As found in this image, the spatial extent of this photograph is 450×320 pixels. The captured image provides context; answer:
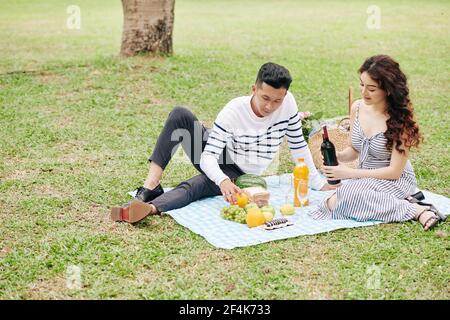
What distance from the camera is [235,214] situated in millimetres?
5500

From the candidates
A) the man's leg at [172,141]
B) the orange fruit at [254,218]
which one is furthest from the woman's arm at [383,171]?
the man's leg at [172,141]

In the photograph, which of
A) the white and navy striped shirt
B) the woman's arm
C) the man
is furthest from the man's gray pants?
the woman's arm

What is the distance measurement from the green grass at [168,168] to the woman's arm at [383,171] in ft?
1.38

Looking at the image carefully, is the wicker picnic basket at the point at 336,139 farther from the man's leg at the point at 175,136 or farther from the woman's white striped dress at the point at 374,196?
the man's leg at the point at 175,136

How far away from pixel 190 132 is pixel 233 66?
679 cm

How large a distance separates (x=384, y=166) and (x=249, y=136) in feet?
3.77

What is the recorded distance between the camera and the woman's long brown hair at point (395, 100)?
212 inches

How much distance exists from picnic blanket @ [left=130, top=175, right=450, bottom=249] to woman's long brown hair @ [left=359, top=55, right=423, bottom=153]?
696 mm

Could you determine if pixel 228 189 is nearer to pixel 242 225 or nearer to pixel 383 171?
pixel 242 225

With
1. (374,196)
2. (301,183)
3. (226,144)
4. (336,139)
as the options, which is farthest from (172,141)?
(336,139)

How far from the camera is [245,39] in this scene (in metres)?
16.8
